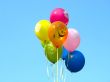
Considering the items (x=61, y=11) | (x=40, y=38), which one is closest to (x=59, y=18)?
(x=61, y=11)

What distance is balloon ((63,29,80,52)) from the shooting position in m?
11.6

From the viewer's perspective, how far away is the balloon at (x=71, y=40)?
1156 centimetres

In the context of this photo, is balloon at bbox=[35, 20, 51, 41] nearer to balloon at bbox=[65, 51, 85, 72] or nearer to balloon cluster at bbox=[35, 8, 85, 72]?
balloon cluster at bbox=[35, 8, 85, 72]

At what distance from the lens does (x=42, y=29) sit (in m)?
11.4

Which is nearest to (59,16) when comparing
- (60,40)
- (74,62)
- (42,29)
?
(42,29)

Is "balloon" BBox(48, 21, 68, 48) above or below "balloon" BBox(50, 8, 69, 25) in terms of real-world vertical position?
below

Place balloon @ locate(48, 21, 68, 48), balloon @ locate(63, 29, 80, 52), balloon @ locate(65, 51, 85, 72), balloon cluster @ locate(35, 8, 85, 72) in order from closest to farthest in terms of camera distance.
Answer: balloon @ locate(48, 21, 68, 48)
balloon cluster @ locate(35, 8, 85, 72)
balloon @ locate(63, 29, 80, 52)
balloon @ locate(65, 51, 85, 72)

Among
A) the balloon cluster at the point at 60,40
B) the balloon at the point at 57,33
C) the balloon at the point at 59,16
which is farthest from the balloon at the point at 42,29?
the balloon at the point at 57,33

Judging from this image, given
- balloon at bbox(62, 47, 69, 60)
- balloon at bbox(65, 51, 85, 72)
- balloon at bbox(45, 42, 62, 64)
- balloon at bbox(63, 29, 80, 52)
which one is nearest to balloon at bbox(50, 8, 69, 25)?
balloon at bbox(63, 29, 80, 52)

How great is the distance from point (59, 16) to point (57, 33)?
0.76m

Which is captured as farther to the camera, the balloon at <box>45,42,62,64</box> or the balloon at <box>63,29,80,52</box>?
the balloon at <box>63,29,80,52</box>

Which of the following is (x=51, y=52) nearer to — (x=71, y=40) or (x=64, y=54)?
(x=64, y=54)

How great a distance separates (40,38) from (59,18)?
988mm

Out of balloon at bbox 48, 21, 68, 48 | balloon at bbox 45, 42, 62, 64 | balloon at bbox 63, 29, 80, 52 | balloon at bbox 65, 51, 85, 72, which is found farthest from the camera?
balloon at bbox 65, 51, 85, 72
